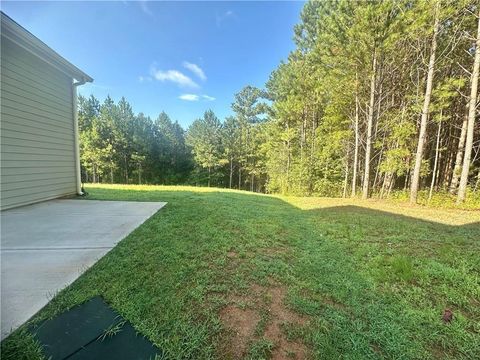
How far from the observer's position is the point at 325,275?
2.15m

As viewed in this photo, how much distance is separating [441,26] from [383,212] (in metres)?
5.33

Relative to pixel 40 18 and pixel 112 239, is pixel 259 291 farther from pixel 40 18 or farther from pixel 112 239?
pixel 40 18

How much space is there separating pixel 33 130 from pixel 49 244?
3231mm

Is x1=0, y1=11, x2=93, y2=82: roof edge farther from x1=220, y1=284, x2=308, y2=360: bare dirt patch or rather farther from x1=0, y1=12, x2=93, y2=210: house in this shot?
→ x1=220, y1=284, x2=308, y2=360: bare dirt patch

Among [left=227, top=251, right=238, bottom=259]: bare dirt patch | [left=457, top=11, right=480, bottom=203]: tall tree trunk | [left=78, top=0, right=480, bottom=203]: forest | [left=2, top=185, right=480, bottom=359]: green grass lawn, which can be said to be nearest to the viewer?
[left=2, top=185, right=480, bottom=359]: green grass lawn

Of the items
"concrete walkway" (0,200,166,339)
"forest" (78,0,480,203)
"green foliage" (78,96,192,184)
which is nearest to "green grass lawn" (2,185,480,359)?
"concrete walkway" (0,200,166,339)

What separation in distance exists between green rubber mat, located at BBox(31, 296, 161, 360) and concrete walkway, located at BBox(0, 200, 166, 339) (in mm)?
226

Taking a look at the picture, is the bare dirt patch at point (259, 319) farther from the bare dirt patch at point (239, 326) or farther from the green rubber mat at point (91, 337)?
the green rubber mat at point (91, 337)

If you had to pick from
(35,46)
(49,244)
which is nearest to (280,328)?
(49,244)

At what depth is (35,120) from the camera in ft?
14.8

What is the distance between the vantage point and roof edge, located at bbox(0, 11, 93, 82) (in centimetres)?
351

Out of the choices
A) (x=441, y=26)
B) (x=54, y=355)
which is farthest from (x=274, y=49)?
(x=54, y=355)

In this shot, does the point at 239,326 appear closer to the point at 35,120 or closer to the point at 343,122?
the point at 35,120

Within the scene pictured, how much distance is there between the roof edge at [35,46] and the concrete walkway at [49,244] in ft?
9.70
